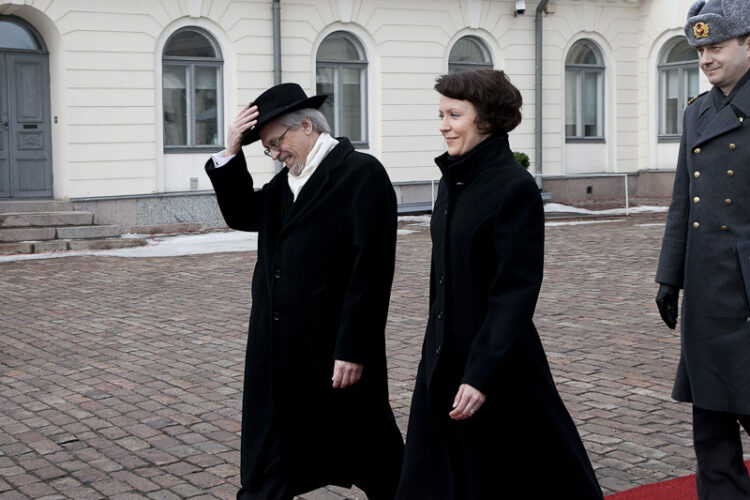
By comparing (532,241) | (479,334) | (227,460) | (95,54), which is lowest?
(227,460)

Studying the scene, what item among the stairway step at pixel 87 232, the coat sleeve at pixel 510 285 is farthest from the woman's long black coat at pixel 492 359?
the stairway step at pixel 87 232

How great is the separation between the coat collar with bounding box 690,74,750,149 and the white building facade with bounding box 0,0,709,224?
13756 mm

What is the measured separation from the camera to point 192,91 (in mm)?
17719

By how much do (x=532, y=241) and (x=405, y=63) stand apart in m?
16.9

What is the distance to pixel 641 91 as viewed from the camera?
23.1 metres

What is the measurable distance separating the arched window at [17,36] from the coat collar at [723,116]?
47.2 ft

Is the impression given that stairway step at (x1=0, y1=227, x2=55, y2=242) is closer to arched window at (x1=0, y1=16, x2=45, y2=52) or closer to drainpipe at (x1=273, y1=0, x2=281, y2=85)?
arched window at (x1=0, y1=16, x2=45, y2=52)

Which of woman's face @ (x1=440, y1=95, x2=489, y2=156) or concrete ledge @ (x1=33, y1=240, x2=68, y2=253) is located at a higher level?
woman's face @ (x1=440, y1=95, x2=489, y2=156)

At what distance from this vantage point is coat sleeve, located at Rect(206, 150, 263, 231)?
4008mm

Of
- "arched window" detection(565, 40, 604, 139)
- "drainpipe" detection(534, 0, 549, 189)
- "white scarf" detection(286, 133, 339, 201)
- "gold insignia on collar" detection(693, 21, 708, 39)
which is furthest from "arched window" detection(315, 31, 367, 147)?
"gold insignia on collar" detection(693, 21, 708, 39)

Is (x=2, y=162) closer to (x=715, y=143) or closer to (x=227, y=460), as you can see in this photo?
(x=227, y=460)

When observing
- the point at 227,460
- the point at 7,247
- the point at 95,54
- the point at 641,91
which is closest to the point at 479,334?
the point at 227,460

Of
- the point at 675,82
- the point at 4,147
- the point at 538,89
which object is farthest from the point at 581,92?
the point at 4,147

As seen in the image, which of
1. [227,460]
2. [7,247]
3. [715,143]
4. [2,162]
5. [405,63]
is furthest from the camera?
[405,63]
